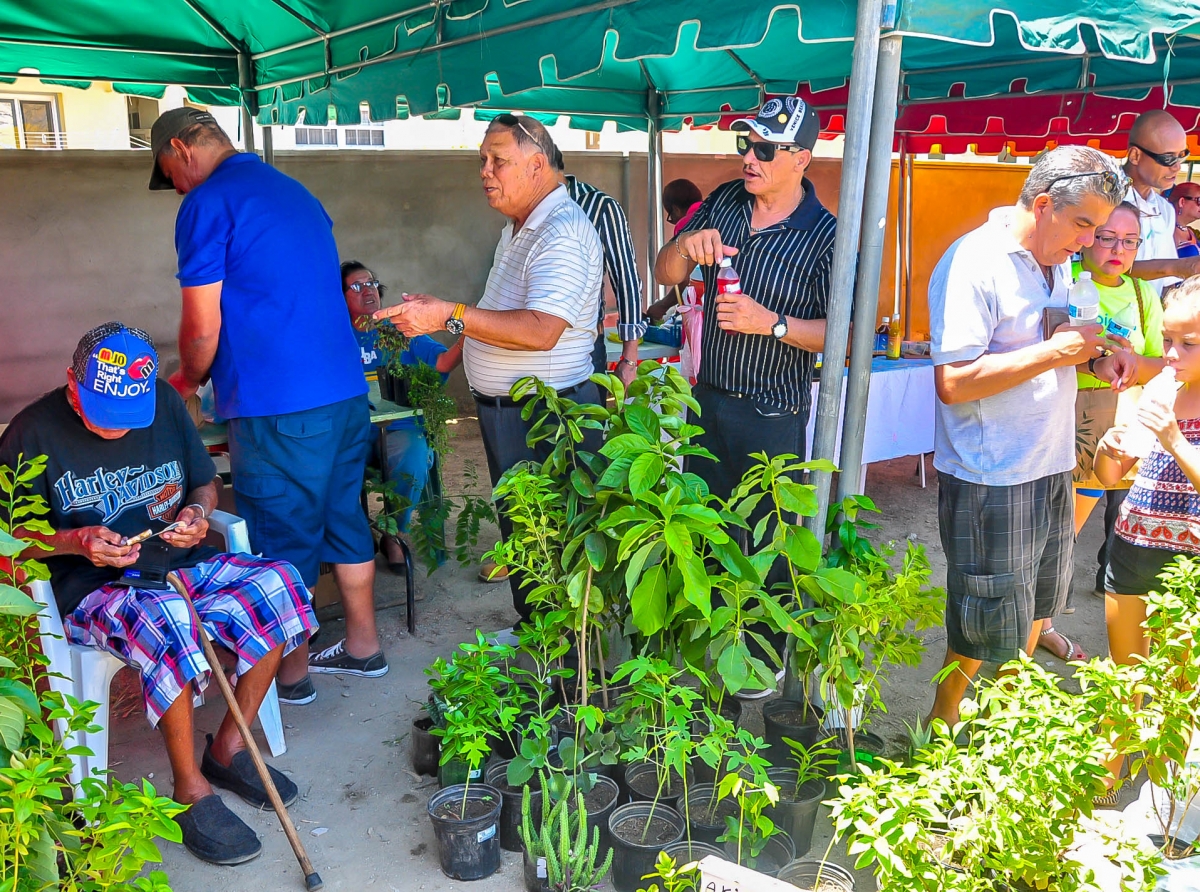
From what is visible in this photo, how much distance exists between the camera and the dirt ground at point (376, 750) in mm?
2512

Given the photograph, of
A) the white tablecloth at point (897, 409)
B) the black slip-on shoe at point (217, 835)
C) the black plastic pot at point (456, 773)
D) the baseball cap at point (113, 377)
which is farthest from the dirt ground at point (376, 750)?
the baseball cap at point (113, 377)

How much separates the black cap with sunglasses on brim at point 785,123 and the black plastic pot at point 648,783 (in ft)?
5.99

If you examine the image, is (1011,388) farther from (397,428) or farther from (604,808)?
(397,428)

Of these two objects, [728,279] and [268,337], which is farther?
[268,337]

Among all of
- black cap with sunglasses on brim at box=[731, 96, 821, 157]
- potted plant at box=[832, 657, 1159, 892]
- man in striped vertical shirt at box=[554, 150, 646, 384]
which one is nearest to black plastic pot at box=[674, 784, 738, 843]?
potted plant at box=[832, 657, 1159, 892]

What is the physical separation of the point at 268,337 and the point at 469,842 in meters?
1.67

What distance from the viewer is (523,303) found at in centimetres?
309

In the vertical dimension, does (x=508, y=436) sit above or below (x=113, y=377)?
below

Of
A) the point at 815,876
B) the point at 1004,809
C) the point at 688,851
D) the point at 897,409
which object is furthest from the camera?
the point at 897,409

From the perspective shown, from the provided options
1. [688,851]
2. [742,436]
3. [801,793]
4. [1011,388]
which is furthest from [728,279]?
[688,851]

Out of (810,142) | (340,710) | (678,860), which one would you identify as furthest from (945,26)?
(340,710)

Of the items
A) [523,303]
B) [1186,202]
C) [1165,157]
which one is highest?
[1165,157]

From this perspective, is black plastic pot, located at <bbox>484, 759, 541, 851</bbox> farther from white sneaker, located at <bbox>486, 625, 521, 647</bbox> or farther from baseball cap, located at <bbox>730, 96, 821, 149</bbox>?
baseball cap, located at <bbox>730, 96, 821, 149</bbox>

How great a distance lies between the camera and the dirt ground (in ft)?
8.24
